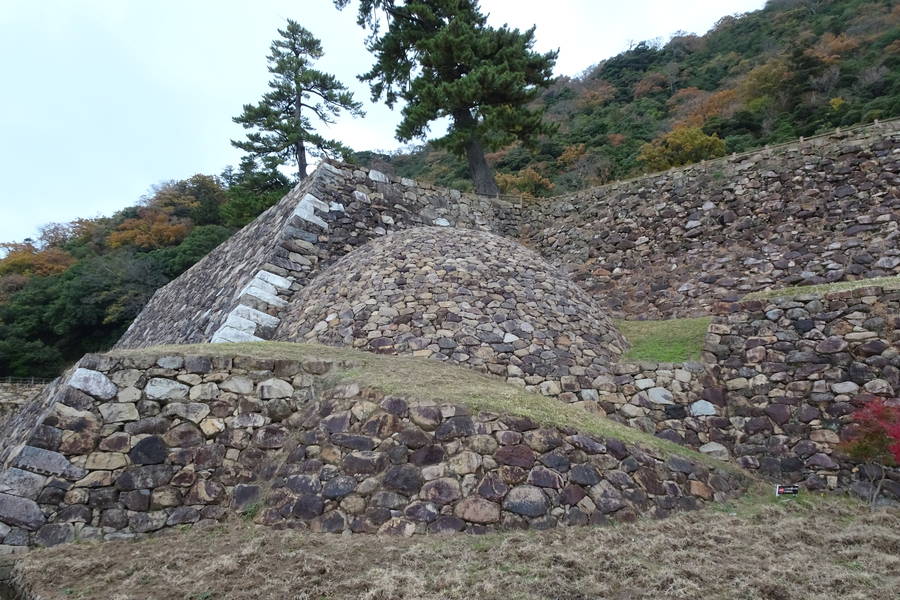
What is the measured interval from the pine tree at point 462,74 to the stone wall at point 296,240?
2.93m

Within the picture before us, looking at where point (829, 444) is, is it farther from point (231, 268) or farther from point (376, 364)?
point (231, 268)

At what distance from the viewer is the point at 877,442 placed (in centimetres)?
509

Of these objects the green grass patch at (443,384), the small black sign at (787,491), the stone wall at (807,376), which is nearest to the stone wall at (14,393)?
the green grass patch at (443,384)

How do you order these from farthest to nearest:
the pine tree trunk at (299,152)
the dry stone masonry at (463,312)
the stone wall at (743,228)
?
the pine tree trunk at (299,152) → the stone wall at (743,228) → the dry stone masonry at (463,312)

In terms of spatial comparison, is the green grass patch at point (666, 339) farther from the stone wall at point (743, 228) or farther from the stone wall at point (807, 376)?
the stone wall at point (743, 228)

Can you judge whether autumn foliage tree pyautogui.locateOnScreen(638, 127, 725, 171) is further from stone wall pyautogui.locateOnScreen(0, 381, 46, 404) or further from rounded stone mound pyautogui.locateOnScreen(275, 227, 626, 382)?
stone wall pyautogui.locateOnScreen(0, 381, 46, 404)

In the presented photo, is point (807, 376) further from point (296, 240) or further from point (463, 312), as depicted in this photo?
point (296, 240)

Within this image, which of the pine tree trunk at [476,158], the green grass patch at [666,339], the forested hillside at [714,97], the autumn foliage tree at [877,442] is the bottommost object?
the autumn foliage tree at [877,442]

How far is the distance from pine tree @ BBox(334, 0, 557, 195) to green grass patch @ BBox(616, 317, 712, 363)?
775 cm

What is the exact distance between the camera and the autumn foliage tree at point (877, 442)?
500 centimetres

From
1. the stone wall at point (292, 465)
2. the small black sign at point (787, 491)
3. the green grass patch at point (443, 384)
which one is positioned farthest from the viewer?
the small black sign at point (787, 491)

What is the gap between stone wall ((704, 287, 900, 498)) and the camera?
18.8 feet

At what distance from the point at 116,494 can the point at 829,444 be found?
23.2 feet

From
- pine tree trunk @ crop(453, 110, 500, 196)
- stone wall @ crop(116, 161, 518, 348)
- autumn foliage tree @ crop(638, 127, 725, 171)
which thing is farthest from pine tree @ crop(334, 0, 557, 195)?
autumn foliage tree @ crop(638, 127, 725, 171)
